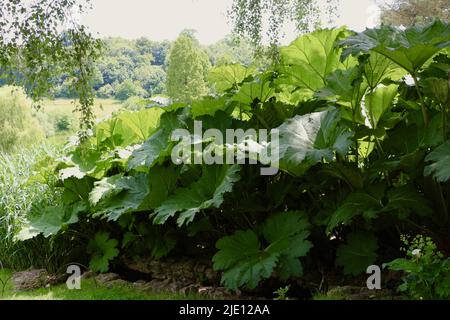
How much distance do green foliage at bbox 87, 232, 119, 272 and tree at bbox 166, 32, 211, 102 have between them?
4561mm

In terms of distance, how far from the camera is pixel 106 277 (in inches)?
126

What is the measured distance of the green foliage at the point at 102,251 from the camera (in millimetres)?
3262

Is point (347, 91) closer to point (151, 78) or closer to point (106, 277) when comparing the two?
point (106, 277)

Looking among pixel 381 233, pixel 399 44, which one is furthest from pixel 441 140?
pixel 381 233

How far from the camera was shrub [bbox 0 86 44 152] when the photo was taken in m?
14.2

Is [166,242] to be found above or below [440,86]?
below

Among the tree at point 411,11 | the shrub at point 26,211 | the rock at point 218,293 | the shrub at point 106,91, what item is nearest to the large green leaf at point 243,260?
the rock at point 218,293

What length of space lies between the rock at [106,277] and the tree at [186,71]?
15.7 ft

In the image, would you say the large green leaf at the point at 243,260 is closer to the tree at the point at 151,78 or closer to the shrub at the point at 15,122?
the tree at the point at 151,78

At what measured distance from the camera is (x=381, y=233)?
267 centimetres

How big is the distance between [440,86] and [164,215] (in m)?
1.49

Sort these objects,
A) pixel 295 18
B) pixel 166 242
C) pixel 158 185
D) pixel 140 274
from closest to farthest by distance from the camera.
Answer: pixel 158 185, pixel 166 242, pixel 140 274, pixel 295 18

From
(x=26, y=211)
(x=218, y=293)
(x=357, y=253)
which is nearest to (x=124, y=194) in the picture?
(x=218, y=293)

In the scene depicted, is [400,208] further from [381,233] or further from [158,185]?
[158,185]
